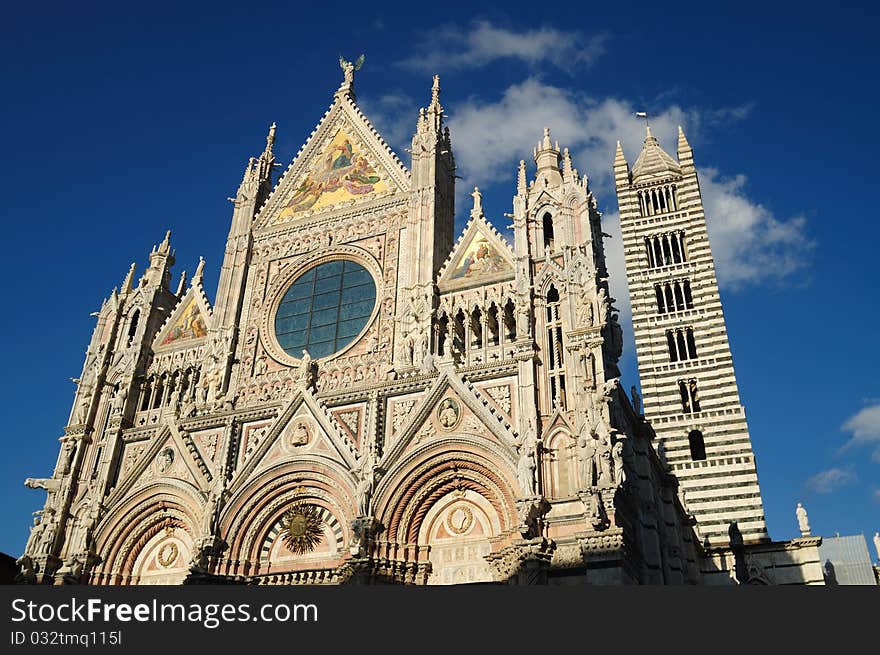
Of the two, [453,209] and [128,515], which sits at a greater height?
[453,209]

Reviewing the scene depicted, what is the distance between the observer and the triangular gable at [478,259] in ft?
74.7

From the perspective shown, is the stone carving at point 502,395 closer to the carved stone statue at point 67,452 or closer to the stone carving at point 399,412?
the stone carving at point 399,412

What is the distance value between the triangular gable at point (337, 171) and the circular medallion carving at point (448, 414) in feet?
28.3

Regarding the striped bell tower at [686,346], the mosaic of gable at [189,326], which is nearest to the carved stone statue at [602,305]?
the mosaic of gable at [189,326]

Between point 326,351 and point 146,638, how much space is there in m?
13.5

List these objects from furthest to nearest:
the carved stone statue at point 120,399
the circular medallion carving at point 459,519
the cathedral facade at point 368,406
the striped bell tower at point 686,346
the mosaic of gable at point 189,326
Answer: the striped bell tower at point 686,346 < the mosaic of gable at point 189,326 < the carved stone statue at point 120,399 < the circular medallion carving at point 459,519 < the cathedral facade at point 368,406

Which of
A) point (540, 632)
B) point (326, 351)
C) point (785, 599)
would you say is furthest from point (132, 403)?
point (785, 599)

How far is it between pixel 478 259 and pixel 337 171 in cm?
748

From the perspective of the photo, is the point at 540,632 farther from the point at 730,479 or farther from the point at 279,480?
the point at 730,479

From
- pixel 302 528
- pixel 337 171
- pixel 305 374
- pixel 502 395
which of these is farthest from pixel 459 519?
pixel 337 171

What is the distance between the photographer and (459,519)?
1941 cm

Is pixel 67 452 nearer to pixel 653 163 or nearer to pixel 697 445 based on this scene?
pixel 697 445

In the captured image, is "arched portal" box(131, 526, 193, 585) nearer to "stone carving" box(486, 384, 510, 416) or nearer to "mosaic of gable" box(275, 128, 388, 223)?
"stone carving" box(486, 384, 510, 416)

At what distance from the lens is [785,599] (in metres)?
10.6
